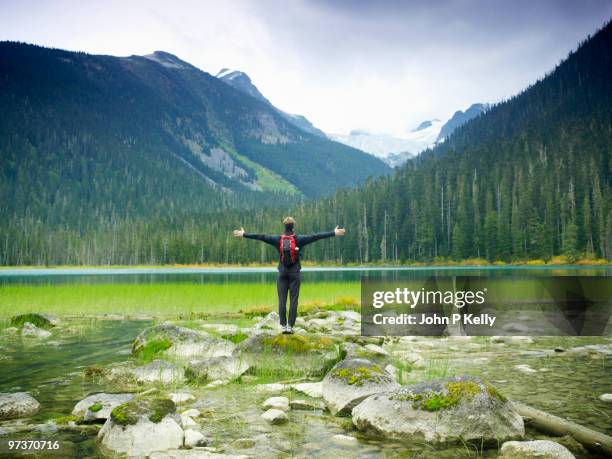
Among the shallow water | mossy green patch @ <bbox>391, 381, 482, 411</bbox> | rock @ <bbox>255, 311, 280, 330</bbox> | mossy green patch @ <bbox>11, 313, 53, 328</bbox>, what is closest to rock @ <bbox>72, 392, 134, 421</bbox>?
the shallow water

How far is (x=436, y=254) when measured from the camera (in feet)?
383

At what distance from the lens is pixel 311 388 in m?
9.48

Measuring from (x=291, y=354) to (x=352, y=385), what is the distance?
3215 millimetres

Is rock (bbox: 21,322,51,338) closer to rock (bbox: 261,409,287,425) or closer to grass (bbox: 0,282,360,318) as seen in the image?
grass (bbox: 0,282,360,318)

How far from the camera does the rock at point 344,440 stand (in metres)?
6.59

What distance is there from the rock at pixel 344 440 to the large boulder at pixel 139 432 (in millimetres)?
2130

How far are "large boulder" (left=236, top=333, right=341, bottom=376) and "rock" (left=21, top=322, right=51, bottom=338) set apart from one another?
389 inches

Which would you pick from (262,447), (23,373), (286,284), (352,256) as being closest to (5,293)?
(23,373)

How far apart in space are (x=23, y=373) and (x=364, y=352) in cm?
807

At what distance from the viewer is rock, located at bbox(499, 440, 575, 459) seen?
546 cm

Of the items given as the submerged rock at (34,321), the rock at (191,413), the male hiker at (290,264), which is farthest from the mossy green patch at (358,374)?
the submerged rock at (34,321)

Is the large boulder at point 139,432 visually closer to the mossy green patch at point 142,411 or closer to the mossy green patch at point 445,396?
the mossy green patch at point 142,411

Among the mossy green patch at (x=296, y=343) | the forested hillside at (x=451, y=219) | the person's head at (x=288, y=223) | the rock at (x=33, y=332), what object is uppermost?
the forested hillside at (x=451, y=219)

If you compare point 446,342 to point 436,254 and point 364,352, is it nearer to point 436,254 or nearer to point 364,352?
point 364,352
